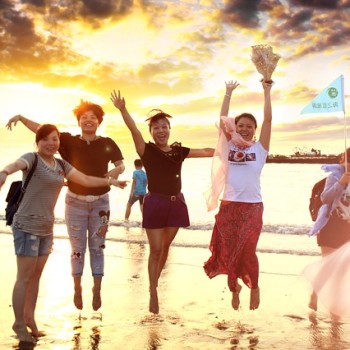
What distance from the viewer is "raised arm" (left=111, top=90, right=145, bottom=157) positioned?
586cm

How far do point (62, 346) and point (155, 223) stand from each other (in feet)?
5.75

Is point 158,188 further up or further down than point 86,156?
→ further down

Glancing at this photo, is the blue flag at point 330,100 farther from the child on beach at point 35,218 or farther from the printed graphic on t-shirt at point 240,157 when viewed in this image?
the child on beach at point 35,218

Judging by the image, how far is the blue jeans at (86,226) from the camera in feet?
19.2

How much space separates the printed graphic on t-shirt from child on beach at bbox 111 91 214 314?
637 millimetres

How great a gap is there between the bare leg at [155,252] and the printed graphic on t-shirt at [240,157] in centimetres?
112

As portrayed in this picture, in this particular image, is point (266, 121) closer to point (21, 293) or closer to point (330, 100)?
point (330, 100)

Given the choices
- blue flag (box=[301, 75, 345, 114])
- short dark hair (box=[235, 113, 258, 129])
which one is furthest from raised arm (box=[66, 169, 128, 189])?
blue flag (box=[301, 75, 345, 114])

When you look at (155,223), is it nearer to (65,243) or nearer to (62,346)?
(62,346)

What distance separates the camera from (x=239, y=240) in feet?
19.4

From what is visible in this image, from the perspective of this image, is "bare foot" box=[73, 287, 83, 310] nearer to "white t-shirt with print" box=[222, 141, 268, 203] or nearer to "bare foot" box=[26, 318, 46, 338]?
"bare foot" box=[26, 318, 46, 338]

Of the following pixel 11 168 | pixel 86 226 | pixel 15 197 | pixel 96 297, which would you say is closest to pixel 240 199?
pixel 86 226

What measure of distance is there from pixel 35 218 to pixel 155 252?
5.58 ft

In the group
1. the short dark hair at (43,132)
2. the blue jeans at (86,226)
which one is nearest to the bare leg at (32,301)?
the blue jeans at (86,226)
